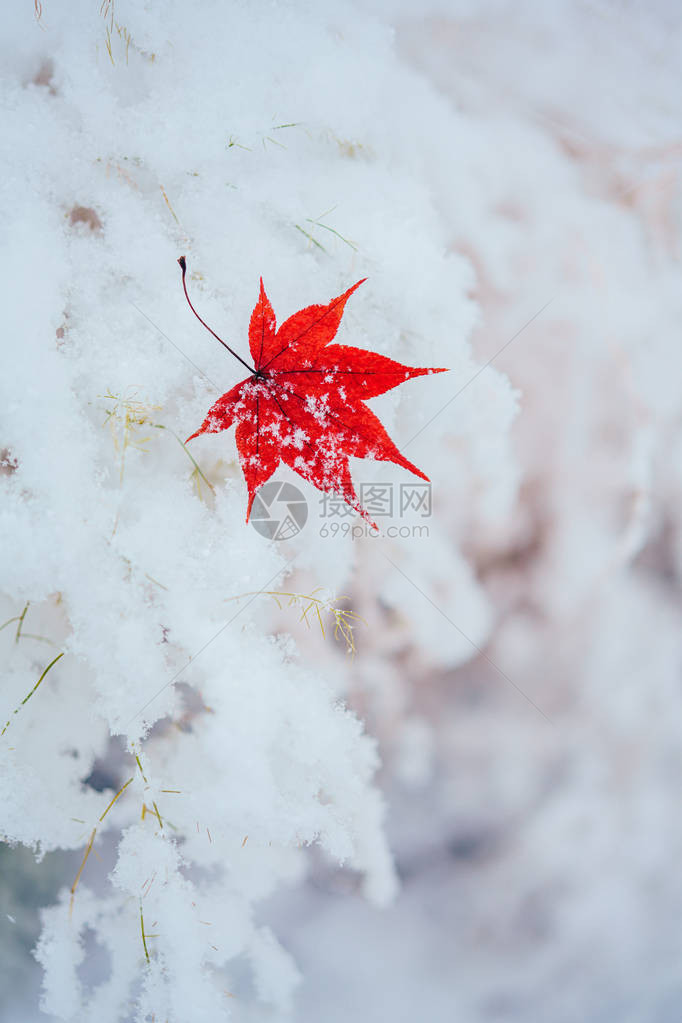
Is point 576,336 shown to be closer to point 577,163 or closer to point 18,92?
point 577,163

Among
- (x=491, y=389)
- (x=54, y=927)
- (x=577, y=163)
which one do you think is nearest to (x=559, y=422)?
(x=491, y=389)

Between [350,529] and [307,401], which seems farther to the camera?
[350,529]
